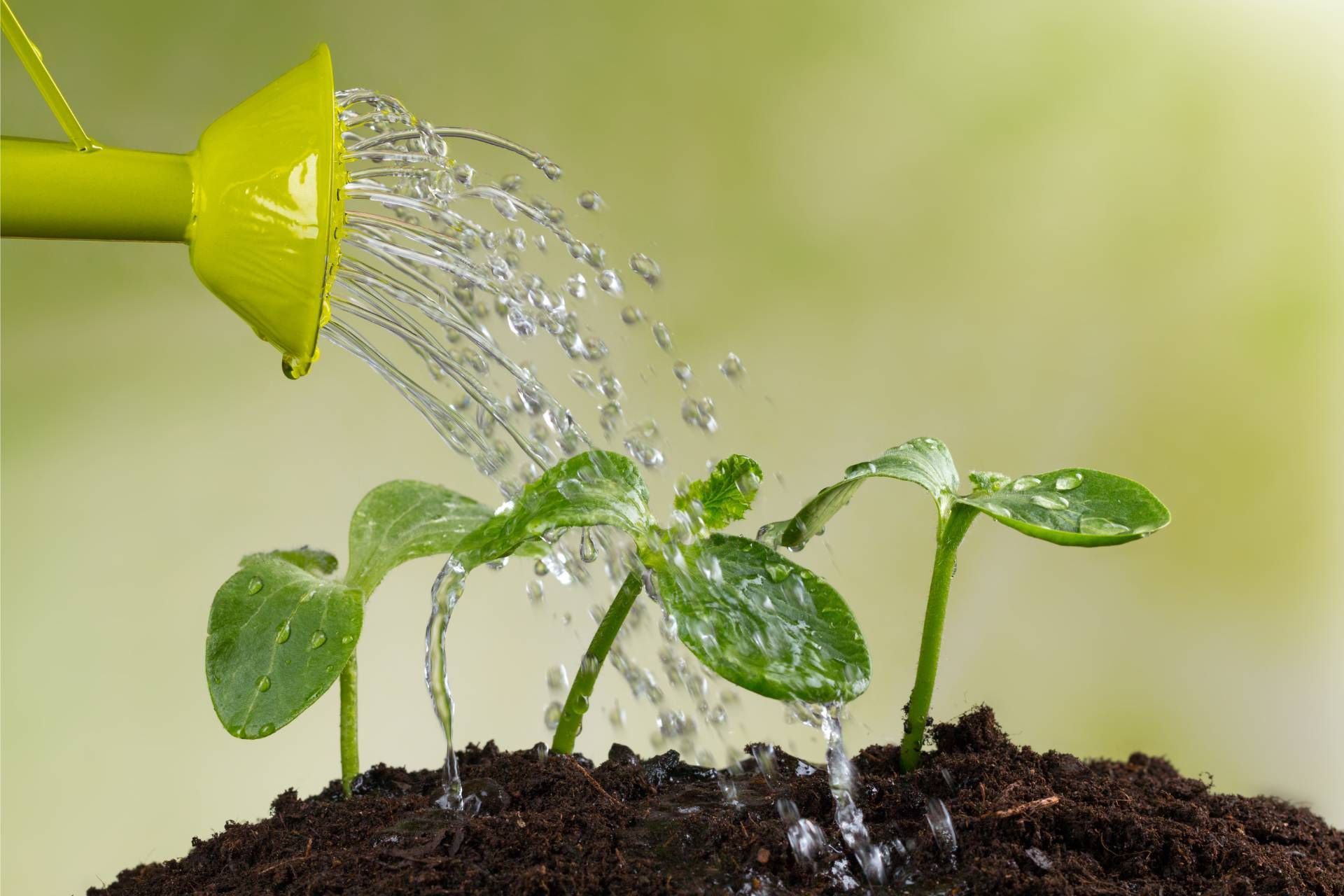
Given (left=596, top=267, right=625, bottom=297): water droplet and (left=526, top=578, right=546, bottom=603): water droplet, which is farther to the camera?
(left=526, top=578, right=546, bottom=603): water droplet

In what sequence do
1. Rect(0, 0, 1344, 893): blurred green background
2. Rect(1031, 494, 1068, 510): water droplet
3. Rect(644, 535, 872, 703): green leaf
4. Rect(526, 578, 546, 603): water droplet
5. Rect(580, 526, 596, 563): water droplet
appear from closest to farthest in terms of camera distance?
Rect(644, 535, 872, 703): green leaf < Rect(1031, 494, 1068, 510): water droplet < Rect(580, 526, 596, 563): water droplet < Rect(526, 578, 546, 603): water droplet < Rect(0, 0, 1344, 893): blurred green background

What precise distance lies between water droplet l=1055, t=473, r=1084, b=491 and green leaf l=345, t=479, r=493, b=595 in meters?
0.39

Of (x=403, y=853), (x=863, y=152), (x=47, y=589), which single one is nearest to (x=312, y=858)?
(x=403, y=853)

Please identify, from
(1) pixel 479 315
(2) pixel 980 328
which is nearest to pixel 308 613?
(1) pixel 479 315

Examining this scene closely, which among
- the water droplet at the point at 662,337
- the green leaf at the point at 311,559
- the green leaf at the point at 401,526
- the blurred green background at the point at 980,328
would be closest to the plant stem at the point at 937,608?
the water droplet at the point at 662,337

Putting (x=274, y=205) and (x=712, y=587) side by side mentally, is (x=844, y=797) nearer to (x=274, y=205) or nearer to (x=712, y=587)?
(x=712, y=587)

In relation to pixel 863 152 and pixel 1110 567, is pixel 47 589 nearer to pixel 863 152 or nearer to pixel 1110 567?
pixel 863 152

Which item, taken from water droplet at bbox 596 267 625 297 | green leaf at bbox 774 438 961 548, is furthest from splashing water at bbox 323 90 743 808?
green leaf at bbox 774 438 961 548

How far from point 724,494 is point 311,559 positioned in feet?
1.05

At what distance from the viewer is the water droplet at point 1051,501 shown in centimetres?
62

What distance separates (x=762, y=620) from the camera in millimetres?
555

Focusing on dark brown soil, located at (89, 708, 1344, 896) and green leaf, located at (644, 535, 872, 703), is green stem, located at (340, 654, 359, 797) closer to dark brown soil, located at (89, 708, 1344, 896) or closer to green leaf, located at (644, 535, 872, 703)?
dark brown soil, located at (89, 708, 1344, 896)

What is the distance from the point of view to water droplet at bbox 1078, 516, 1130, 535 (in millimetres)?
567

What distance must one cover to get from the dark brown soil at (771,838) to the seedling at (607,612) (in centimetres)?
7
